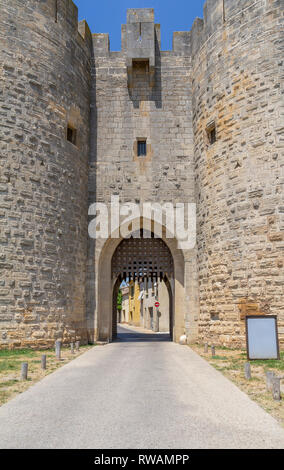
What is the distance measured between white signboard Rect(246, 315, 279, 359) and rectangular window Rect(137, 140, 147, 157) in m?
6.41

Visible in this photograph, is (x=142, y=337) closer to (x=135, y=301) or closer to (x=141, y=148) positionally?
(x=141, y=148)

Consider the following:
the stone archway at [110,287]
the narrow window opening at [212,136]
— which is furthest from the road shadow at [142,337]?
the narrow window opening at [212,136]

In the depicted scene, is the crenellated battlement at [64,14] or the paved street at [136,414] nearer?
the paved street at [136,414]

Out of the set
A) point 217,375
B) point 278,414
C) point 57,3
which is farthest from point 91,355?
point 57,3

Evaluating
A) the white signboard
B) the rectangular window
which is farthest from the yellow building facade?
Answer: the white signboard

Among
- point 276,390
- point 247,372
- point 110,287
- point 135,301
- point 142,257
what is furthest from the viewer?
point 135,301

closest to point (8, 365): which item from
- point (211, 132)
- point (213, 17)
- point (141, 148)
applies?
point (141, 148)

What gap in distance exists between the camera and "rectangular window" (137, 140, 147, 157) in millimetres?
11742

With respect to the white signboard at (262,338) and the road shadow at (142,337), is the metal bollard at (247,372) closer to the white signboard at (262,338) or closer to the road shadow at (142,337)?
the white signboard at (262,338)

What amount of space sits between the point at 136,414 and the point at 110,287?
26.4 ft

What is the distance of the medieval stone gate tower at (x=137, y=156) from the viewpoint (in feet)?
28.6

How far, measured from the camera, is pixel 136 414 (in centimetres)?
356

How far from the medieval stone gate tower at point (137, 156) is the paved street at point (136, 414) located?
353 centimetres

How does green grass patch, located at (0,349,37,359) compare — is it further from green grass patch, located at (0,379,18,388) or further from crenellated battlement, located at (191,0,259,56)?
crenellated battlement, located at (191,0,259,56)
